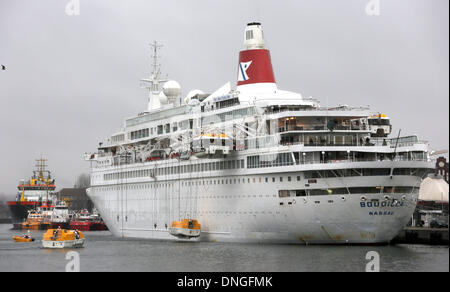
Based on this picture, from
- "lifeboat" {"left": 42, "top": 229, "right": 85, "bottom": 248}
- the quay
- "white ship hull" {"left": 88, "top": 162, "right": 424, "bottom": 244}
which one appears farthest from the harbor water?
the quay

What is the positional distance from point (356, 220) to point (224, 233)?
13.1m

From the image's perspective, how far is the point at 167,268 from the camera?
44.5 metres

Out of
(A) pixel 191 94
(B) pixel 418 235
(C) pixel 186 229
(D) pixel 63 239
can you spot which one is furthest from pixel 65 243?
(B) pixel 418 235

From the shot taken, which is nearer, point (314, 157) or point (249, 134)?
point (314, 157)

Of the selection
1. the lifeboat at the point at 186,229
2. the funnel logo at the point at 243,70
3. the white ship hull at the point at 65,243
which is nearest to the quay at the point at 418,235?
the lifeboat at the point at 186,229

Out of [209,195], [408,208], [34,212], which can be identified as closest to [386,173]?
[408,208]

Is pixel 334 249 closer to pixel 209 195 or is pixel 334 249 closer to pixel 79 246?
pixel 209 195

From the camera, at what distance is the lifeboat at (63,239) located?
64.6 metres

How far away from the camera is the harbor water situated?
4316 centimetres

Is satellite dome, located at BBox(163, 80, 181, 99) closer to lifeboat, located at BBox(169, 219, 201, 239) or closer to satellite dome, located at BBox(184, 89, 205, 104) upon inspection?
satellite dome, located at BBox(184, 89, 205, 104)

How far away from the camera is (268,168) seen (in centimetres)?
5725

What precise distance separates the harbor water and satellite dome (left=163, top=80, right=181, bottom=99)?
21.9m

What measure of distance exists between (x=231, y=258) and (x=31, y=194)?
112 metres
